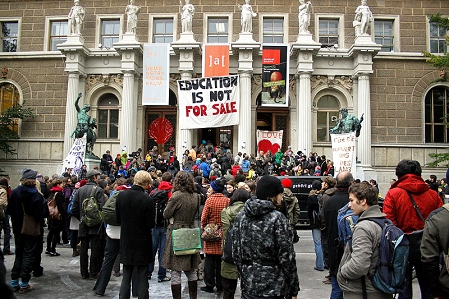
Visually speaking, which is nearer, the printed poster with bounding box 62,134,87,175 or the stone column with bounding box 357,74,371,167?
the printed poster with bounding box 62,134,87,175

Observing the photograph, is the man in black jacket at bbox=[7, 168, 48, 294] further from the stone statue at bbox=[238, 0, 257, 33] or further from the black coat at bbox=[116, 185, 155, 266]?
the stone statue at bbox=[238, 0, 257, 33]

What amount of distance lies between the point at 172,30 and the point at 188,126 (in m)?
7.51

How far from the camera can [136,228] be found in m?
6.48

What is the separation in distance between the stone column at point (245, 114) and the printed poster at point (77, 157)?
8409 mm

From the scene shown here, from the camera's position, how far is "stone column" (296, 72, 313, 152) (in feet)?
82.0

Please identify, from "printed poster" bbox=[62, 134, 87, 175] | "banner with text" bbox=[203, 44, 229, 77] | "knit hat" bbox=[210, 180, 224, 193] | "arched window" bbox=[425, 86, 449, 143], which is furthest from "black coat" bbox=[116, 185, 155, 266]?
"arched window" bbox=[425, 86, 449, 143]

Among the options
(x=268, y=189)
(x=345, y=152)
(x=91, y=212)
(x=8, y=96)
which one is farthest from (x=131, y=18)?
(x=268, y=189)

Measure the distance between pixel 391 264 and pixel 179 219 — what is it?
351 centimetres

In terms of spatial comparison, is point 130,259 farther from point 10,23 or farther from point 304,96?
point 10,23

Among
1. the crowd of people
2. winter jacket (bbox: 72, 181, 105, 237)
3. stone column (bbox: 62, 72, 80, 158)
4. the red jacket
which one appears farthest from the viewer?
stone column (bbox: 62, 72, 80, 158)

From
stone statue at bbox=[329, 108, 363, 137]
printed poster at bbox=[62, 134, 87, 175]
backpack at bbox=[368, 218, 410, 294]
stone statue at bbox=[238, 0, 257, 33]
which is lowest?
backpack at bbox=[368, 218, 410, 294]

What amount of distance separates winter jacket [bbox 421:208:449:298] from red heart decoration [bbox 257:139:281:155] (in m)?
21.2

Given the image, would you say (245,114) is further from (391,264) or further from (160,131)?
(391,264)

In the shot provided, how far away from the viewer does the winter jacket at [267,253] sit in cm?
421
